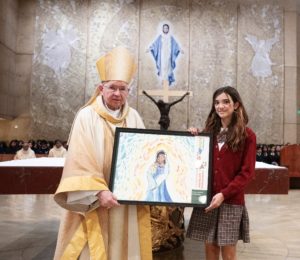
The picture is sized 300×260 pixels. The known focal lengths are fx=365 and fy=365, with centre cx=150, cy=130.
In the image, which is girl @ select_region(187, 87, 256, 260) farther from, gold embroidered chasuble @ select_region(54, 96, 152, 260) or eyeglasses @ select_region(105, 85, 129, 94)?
eyeglasses @ select_region(105, 85, 129, 94)

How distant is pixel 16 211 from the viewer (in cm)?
654

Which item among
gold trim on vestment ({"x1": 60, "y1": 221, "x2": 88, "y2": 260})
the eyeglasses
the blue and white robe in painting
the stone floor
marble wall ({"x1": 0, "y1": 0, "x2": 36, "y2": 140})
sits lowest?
the stone floor

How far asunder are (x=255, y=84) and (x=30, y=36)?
8397 millimetres

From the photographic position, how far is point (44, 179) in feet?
10.6

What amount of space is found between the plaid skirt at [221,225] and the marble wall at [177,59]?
10.8 metres

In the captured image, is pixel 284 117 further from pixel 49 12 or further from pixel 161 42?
pixel 49 12

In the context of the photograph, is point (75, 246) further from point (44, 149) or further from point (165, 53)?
point (165, 53)

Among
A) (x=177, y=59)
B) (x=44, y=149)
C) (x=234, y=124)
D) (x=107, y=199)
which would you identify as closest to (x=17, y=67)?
(x=44, y=149)

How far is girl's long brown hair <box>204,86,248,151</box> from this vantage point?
2.33 metres

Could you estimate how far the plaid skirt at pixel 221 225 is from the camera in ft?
7.74

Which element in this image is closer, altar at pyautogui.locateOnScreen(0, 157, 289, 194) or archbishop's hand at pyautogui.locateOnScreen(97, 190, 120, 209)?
archbishop's hand at pyautogui.locateOnScreen(97, 190, 120, 209)

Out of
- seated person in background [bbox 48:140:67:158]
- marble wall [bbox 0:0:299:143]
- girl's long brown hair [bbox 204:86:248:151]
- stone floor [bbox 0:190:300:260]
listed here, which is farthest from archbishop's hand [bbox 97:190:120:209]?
A: marble wall [bbox 0:0:299:143]

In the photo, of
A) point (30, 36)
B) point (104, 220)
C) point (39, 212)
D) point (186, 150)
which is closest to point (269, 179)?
point (186, 150)

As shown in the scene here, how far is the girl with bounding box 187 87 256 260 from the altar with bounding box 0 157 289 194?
1018mm
